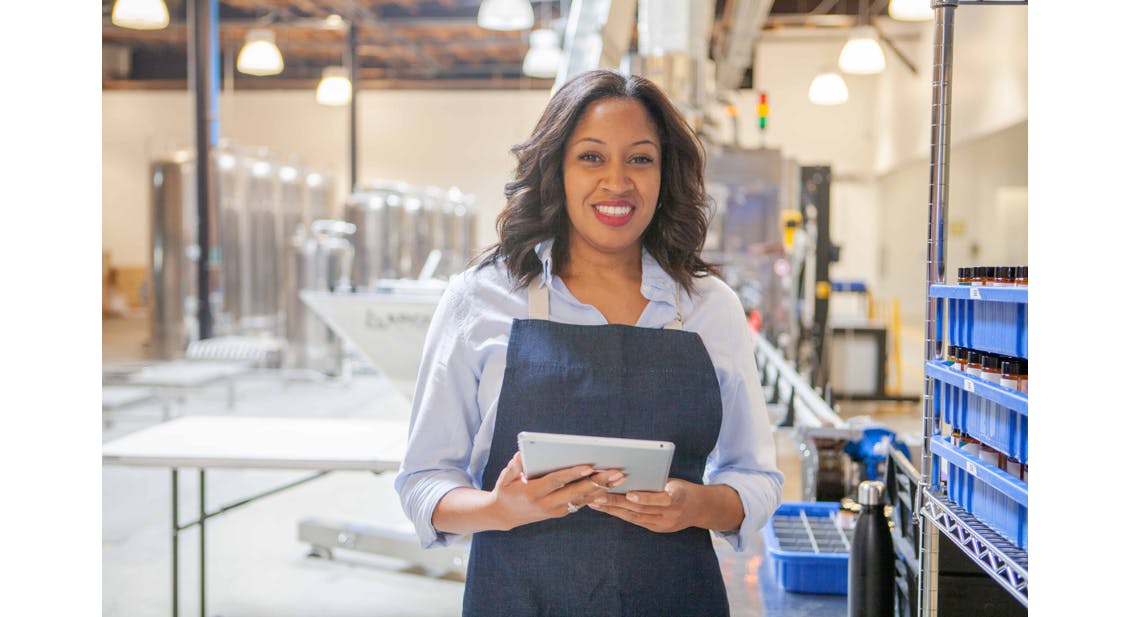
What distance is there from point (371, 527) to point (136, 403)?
16.8 ft

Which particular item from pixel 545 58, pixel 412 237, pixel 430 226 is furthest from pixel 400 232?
pixel 545 58

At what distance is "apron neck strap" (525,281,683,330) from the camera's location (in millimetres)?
1624

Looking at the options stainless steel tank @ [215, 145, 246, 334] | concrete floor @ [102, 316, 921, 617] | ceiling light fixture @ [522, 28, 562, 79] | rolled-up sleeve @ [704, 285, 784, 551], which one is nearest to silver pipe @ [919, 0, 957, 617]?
rolled-up sleeve @ [704, 285, 784, 551]

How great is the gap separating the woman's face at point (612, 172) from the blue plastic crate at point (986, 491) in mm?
551

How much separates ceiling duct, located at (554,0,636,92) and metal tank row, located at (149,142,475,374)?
7033 millimetres

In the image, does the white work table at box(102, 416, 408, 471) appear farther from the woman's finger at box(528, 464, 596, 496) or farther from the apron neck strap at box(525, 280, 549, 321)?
the woman's finger at box(528, 464, 596, 496)

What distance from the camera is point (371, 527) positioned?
480 centimetres

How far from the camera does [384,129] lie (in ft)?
60.0

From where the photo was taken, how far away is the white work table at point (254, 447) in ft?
10.8

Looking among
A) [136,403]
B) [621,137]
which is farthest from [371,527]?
[136,403]

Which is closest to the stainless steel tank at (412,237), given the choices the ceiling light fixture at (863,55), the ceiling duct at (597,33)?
the ceiling light fixture at (863,55)

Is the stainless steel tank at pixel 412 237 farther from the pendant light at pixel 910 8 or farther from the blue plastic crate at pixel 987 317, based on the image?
the blue plastic crate at pixel 987 317

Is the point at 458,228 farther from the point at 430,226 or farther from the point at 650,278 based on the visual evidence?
the point at 650,278
